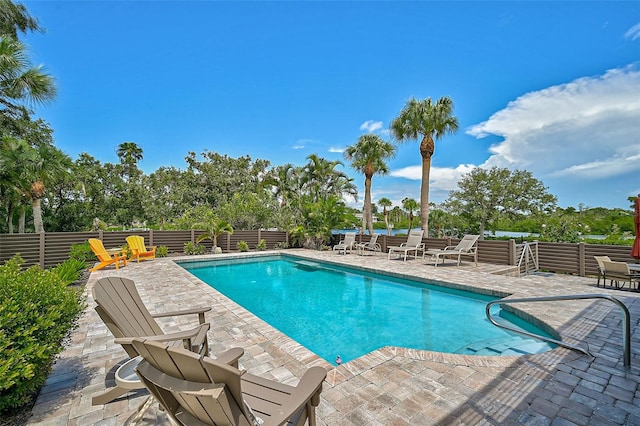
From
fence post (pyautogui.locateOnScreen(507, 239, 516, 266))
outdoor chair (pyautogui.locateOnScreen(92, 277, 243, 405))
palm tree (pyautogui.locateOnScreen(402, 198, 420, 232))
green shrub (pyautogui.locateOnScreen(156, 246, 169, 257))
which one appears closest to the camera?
outdoor chair (pyautogui.locateOnScreen(92, 277, 243, 405))

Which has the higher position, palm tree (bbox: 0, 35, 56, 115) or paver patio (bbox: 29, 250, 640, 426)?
palm tree (bbox: 0, 35, 56, 115)

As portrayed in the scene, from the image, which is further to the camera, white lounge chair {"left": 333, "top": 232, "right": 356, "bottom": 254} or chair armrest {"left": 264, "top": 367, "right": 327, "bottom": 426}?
white lounge chair {"left": 333, "top": 232, "right": 356, "bottom": 254}

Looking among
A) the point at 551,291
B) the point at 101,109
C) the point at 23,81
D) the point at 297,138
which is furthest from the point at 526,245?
the point at 101,109

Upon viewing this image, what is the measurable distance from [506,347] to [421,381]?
2.60 m

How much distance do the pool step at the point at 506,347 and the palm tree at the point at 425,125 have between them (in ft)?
34.3

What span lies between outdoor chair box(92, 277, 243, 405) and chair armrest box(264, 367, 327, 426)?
0.51 metres

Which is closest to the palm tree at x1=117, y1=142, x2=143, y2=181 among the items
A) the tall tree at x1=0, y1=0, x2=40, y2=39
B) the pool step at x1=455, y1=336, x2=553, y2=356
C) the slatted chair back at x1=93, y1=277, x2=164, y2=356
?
the tall tree at x1=0, y1=0, x2=40, y2=39

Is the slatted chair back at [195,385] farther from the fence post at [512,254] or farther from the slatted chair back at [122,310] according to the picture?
the fence post at [512,254]

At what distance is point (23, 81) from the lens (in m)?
8.56

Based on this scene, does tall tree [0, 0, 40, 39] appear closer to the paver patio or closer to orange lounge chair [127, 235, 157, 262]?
orange lounge chair [127, 235, 157, 262]

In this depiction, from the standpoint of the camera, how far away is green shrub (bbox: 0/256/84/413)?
183 cm

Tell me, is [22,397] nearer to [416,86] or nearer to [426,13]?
[426,13]

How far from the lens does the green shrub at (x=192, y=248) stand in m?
13.9

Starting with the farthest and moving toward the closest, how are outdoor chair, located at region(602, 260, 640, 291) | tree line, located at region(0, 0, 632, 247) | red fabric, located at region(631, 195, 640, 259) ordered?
tree line, located at region(0, 0, 632, 247)
outdoor chair, located at region(602, 260, 640, 291)
red fabric, located at region(631, 195, 640, 259)
